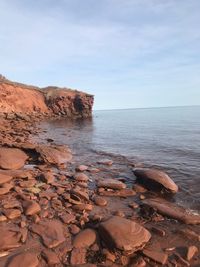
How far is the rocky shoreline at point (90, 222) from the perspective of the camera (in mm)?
5406

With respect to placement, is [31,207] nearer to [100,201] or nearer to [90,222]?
[90,222]

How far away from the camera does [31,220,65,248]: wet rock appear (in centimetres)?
581

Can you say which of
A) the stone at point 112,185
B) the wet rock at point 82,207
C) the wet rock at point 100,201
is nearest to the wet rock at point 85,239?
the wet rock at point 82,207

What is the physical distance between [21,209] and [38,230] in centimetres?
126

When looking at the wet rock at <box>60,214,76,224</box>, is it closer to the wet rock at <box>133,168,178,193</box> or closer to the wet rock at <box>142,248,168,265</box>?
the wet rock at <box>142,248,168,265</box>

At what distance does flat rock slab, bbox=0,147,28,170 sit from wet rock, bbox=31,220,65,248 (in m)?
4.95

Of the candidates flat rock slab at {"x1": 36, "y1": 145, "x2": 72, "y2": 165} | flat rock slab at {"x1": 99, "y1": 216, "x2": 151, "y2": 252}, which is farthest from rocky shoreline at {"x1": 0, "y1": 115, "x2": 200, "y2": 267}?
flat rock slab at {"x1": 36, "y1": 145, "x2": 72, "y2": 165}

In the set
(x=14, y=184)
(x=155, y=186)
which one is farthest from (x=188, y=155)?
(x=14, y=184)

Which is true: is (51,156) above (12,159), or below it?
below

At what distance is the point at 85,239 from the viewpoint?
5.95 meters

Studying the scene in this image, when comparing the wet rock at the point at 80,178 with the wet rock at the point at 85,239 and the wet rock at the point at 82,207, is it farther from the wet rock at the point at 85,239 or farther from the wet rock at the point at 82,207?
the wet rock at the point at 85,239

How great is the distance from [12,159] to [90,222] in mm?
5957

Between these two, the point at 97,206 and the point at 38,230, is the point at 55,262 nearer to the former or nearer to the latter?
the point at 38,230

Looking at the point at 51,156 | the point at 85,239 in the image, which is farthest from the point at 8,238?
the point at 51,156
